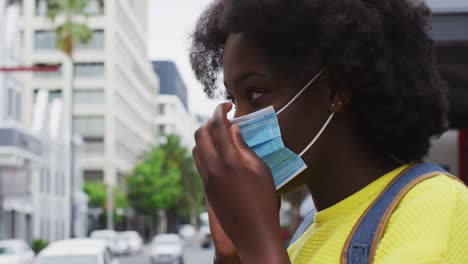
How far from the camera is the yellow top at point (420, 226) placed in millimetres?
1474

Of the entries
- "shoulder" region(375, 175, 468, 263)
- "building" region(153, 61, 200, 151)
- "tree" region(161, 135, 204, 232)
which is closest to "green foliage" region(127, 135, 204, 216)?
"tree" region(161, 135, 204, 232)

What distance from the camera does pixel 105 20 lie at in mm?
85688

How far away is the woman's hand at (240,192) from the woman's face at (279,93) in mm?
149

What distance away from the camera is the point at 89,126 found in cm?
8669

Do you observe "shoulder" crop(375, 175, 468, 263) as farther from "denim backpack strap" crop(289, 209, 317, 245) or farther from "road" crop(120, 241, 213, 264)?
"road" crop(120, 241, 213, 264)

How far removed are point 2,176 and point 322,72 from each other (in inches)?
1546

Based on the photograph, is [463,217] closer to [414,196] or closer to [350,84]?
[414,196]

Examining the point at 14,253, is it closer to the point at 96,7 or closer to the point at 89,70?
the point at 89,70

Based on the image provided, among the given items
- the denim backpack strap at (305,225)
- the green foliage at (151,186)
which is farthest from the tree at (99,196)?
the denim backpack strap at (305,225)

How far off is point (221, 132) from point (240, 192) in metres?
0.11

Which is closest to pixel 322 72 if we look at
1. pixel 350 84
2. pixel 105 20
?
pixel 350 84

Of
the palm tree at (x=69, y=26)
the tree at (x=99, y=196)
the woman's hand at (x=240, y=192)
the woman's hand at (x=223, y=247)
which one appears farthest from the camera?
the tree at (x=99, y=196)

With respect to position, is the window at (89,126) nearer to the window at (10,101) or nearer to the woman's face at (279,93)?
the window at (10,101)

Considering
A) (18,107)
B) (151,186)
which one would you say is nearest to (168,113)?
(151,186)
